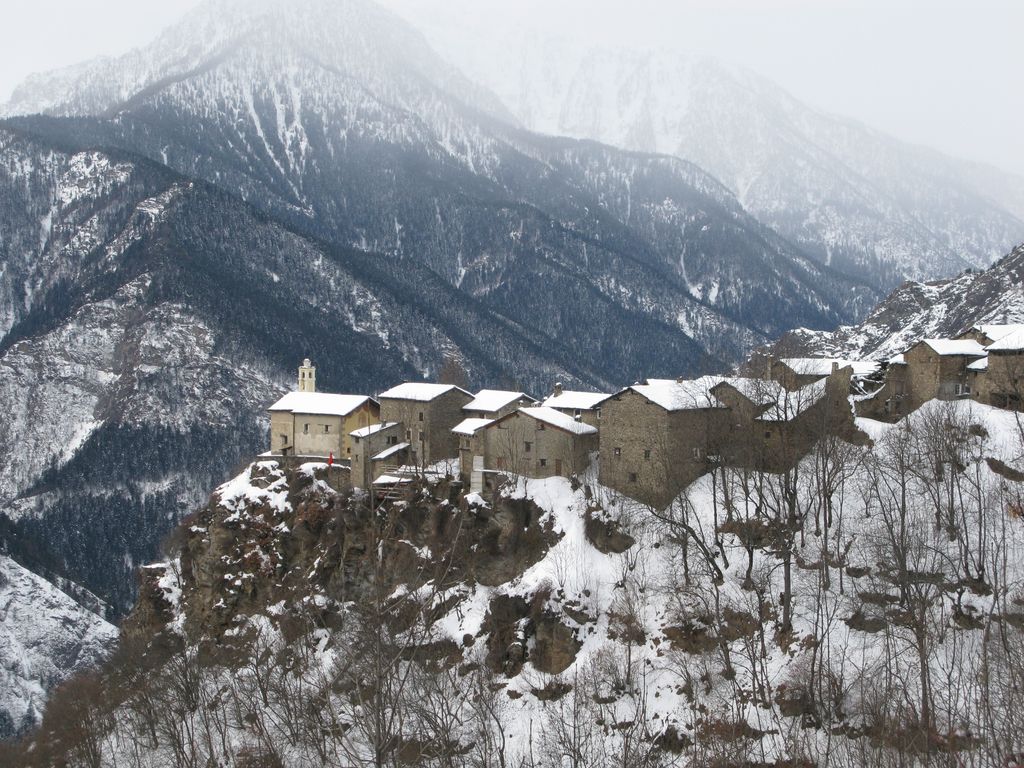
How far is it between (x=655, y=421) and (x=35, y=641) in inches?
4762

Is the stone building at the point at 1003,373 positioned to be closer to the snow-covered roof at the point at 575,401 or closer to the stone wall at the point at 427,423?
the snow-covered roof at the point at 575,401

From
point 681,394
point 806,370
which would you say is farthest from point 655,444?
point 806,370

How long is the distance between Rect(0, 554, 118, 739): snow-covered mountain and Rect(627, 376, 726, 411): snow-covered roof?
96163 mm

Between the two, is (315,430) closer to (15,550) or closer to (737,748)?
(737,748)

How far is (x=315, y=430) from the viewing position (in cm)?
8025

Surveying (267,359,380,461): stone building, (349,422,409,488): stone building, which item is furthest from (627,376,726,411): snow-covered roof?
(267,359,380,461): stone building

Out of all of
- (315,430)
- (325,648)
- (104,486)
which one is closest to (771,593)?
(325,648)

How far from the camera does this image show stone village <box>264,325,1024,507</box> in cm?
5912

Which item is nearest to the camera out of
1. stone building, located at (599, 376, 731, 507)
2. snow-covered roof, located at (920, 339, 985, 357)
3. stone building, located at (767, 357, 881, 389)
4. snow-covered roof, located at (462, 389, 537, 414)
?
stone building, located at (599, 376, 731, 507)

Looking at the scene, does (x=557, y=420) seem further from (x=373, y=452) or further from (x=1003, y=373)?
(x=1003, y=373)

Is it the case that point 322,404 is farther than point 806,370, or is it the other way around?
point 322,404

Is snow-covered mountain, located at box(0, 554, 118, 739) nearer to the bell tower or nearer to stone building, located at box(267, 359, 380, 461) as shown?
the bell tower

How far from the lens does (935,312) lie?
166125 millimetres

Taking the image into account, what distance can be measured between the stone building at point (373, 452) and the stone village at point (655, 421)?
0.11 m
